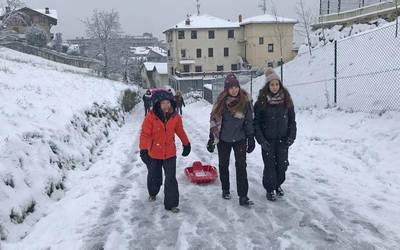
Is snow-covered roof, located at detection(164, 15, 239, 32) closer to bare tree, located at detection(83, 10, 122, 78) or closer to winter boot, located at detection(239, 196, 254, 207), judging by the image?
bare tree, located at detection(83, 10, 122, 78)

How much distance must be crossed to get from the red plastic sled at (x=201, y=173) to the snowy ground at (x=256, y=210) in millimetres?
159

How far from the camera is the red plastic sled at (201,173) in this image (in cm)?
821

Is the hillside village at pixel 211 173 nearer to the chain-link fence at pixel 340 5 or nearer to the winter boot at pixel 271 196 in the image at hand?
the winter boot at pixel 271 196

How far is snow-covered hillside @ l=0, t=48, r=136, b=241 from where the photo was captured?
20.4 ft

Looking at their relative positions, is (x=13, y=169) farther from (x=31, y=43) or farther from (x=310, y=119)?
(x=31, y=43)

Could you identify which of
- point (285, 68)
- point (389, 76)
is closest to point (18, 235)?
point (389, 76)

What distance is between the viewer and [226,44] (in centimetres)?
6644

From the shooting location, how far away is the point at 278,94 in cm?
674

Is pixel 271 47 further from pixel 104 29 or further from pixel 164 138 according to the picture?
pixel 164 138

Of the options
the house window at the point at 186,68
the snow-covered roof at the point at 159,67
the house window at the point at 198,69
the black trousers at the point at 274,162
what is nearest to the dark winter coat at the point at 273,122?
the black trousers at the point at 274,162

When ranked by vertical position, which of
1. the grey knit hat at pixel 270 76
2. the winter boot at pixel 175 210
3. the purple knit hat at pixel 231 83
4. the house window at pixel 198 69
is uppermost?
the house window at pixel 198 69

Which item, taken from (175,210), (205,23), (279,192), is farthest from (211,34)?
(175,210)

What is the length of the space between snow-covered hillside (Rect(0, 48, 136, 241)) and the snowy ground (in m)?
0.28

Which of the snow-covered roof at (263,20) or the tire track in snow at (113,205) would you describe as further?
the snow-covered roof at (263,20)
